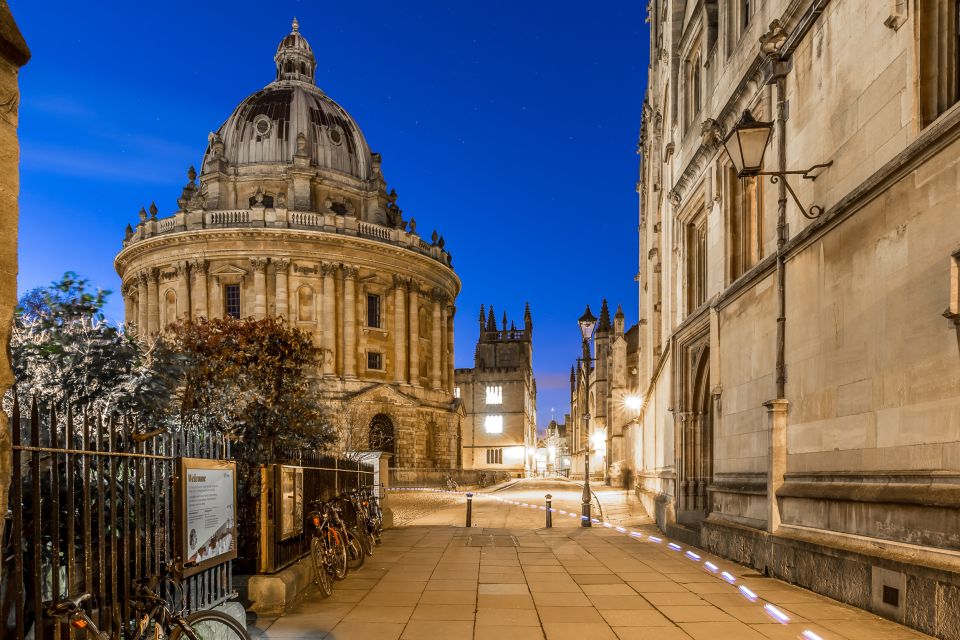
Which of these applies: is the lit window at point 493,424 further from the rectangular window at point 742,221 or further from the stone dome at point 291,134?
the rectangular window at point 742,221

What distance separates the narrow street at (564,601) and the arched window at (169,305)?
1740 inches

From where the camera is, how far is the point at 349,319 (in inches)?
2185

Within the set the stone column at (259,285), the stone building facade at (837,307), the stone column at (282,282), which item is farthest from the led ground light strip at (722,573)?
the stone column at (259,285)

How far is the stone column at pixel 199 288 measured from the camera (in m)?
53.3

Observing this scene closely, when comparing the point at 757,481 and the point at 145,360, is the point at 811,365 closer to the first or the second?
the point at 757,481

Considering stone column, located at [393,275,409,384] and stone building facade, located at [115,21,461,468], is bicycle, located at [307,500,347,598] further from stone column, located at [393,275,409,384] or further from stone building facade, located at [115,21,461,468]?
stone column, located at [393,275,409,384]

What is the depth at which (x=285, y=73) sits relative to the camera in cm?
6762

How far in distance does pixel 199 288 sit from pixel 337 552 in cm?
4649

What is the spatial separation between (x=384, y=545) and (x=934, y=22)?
1263cm

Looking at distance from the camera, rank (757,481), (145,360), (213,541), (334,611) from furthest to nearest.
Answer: (145,360)
(757,481)
(334,611)
(213,541)

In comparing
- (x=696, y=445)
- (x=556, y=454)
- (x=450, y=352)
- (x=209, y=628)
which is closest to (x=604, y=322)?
(x=450, y=352)

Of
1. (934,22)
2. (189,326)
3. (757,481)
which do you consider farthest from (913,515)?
(189,326)

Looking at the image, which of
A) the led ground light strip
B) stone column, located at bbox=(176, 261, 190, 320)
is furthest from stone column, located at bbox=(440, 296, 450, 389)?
the led ground light strip

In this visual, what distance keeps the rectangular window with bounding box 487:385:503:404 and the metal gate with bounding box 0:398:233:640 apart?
8245 cm
